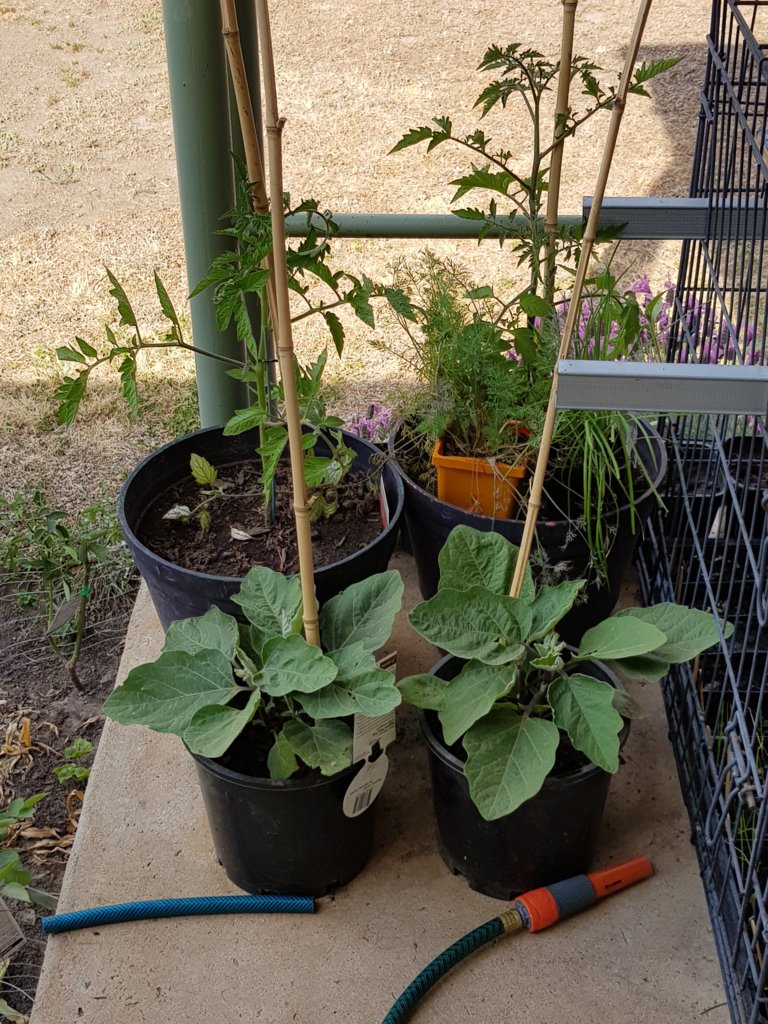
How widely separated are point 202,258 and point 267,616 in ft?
2.67

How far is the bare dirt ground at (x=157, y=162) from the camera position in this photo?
2977 mm

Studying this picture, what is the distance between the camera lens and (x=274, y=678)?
1376 mm

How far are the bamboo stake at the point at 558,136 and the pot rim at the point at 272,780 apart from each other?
2.85 ft

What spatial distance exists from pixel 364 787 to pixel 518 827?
229 mm

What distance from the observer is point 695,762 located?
1.65 metres

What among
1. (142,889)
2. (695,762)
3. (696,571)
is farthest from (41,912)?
(696,571)

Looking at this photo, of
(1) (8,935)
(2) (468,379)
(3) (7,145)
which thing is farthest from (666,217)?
(3) (7,145)

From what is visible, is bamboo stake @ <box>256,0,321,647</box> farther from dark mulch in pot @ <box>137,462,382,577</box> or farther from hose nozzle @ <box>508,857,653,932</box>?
hose nozzle @ <box>508,857,653,932</box>

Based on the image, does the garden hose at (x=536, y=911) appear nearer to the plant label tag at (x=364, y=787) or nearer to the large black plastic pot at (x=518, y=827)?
the large black plastic pot at (x=518, y=827)

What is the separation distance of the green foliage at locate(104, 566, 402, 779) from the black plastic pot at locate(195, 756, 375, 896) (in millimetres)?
48

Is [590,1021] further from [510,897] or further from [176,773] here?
[176,773]

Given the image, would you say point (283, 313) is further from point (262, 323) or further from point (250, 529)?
point (250, 529)

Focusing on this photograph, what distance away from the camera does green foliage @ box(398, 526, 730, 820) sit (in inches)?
51.9

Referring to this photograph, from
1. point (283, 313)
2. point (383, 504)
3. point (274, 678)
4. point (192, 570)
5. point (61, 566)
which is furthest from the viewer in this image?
point (61, 566)
